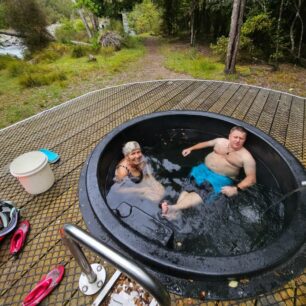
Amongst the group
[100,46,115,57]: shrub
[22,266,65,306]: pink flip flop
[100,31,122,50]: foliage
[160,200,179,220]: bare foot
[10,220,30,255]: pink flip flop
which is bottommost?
[160,200,179,220]: bare foot

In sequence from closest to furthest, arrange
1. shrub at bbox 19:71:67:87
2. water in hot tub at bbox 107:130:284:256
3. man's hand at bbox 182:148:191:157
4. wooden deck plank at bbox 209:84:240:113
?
water in hot tub at bbox 107:130:284:256, man's hand at bbox 182:148:191:157, wooden deck plank at bbox 209:84:240:113, shrub at bbox 19:71:67:87

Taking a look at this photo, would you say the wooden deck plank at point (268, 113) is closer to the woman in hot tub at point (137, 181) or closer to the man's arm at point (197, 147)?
the man's arm at point (197, 147)

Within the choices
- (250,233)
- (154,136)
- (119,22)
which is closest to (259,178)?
(250,233)

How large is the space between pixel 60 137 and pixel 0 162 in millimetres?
784

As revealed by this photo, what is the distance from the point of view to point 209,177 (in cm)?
274

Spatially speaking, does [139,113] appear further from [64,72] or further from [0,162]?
[64,72]

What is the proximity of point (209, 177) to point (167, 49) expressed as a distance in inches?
329

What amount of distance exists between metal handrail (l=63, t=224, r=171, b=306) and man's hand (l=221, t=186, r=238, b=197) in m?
1.89

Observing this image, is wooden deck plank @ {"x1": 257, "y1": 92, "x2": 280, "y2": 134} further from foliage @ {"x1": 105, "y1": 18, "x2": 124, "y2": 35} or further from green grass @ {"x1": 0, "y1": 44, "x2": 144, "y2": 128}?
foliage @ {"x1": 105, "y1": 18, "x2": 124, "y2": 35}

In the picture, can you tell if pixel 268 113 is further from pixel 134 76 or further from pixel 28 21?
pixel 28 21

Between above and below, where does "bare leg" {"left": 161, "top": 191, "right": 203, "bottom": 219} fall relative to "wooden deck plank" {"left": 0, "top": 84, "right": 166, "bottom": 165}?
below

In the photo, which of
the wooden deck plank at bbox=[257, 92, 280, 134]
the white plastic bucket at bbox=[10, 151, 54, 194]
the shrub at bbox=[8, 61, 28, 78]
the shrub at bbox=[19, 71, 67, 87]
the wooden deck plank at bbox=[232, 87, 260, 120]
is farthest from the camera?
the shrub at bbox=[8, 61, 28, 78]

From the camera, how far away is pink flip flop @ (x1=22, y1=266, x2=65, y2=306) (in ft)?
4.60

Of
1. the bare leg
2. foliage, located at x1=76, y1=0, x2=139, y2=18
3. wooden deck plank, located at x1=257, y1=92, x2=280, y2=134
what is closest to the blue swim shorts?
the bare leg
